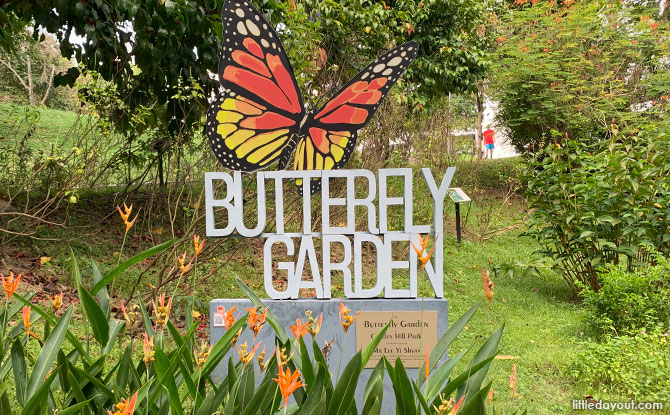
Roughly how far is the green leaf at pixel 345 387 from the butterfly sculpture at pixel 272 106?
2.19 meters

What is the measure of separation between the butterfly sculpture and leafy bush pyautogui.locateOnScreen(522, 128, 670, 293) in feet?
8.56

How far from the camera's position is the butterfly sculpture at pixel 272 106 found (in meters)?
3.33

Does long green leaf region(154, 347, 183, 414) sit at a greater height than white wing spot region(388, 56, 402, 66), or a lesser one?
lesser

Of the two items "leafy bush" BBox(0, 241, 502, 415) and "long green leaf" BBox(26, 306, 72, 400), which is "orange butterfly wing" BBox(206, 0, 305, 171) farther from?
"long green leaf" BBox(26, 306, 72, 400)

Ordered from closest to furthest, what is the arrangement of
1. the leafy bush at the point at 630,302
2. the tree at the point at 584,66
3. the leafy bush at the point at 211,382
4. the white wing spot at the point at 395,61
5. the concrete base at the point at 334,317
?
1. the leafy bush at the point at 211,382
2. the concrete base at the point at 334,317
3. the white wing spot at the point at 395,61
4. the leafy bush at the point at 630,302
5. the tree at the point at 584,66

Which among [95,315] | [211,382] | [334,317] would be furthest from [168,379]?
[334,317]

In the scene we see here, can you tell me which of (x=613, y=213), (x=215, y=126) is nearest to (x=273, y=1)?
(x=215, y=126)

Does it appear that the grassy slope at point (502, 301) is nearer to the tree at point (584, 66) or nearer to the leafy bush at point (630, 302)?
the leafy bush at point (630, 302)

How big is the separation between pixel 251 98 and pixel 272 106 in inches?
5.6

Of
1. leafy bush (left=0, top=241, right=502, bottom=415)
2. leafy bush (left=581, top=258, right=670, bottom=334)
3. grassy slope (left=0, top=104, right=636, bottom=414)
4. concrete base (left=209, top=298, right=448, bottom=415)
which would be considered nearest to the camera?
leafy bush (left=0, top=241, right=502, bottom=415)

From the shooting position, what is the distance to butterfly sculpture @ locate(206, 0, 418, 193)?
3330 millimetres

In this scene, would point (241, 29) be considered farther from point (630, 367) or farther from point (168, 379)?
point (630, 367)

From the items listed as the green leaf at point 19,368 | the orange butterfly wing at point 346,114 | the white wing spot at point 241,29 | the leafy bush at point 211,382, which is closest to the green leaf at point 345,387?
the leafy bush at point 211,382

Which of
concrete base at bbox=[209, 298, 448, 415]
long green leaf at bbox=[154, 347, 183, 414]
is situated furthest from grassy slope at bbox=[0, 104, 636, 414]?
long green leaf at bbox=[154, 347, 183, 414]
